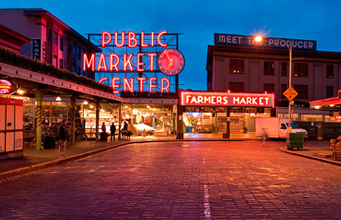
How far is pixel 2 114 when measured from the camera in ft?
48.5

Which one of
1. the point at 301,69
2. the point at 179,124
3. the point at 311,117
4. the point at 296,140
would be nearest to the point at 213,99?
the point at 179,124

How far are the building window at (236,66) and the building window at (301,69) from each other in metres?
8.16

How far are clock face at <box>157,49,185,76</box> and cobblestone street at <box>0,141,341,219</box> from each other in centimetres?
2859

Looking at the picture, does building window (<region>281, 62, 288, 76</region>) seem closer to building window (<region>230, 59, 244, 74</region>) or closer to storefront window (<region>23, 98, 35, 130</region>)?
building window (<region>230, 59, 244, 74</region>)

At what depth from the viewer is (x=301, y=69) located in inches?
1874

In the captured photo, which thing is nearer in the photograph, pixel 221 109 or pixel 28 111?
pixel 28 111

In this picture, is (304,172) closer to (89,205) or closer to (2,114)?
(89,205)

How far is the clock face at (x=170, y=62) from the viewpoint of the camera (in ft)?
133

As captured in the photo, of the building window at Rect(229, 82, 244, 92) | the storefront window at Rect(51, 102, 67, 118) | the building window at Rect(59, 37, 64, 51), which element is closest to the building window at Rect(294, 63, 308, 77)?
the building window at Rect(229, 82, 244, 92)

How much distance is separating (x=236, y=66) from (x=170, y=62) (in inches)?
417

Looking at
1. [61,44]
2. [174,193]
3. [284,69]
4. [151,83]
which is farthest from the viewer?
[284,69]

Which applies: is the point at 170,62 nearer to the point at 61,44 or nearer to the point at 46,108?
the point at 61,44

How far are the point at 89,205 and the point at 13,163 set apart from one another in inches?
310

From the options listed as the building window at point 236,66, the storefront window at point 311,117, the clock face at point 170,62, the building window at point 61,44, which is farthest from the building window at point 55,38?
the storefront window at point 311,117
